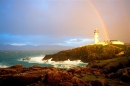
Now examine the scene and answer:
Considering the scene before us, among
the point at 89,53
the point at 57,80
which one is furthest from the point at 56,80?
the point at 89,53

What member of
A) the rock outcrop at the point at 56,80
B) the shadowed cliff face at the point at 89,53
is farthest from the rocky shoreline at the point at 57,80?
the shadowed cliff face at the point at 89,53

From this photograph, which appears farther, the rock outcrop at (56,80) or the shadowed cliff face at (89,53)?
the shadowed cliff face at (89,53)

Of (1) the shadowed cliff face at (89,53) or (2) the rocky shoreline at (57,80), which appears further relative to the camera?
(1) the shadowed cliff face at (89,53)

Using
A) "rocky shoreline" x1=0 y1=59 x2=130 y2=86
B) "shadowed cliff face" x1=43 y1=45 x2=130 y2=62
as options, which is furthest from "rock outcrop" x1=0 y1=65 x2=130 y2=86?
"shadowed cliff face" x1=43 y1=45 x2=130 y2=62

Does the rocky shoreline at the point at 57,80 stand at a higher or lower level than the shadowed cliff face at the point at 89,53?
lower

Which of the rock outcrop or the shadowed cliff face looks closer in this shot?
the rock outcrop

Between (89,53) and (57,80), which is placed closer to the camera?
(57,80)

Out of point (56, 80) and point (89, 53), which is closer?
point (56, 80)

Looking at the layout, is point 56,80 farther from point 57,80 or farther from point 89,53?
point 89,53

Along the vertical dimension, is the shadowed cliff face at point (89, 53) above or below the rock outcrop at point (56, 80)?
above

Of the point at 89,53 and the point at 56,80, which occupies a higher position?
the point at 89,53

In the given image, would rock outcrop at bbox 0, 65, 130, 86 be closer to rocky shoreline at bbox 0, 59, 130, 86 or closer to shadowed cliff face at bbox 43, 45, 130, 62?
rocky shoreline at bbox 0, 59, 130, 86

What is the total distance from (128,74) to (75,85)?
9685mm

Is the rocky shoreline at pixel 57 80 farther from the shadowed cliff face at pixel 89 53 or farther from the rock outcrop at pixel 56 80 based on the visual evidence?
the shadowed cliff face at pixel 89 53
